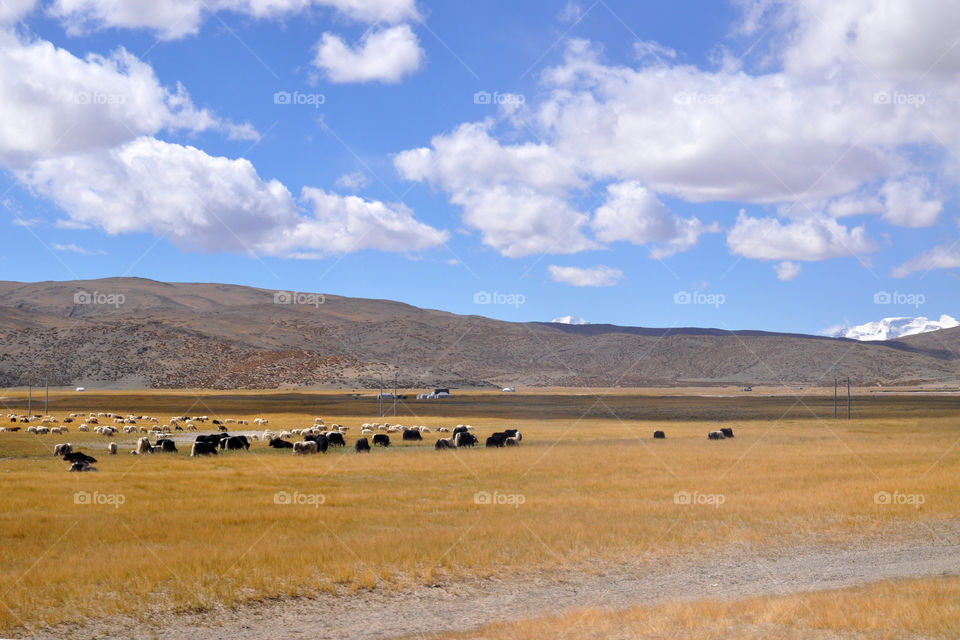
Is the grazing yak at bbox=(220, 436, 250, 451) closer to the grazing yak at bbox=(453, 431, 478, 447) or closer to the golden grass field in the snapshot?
the golden grass field

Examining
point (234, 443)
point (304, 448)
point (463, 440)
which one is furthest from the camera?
point (463, 440)

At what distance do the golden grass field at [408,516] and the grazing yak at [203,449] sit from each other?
0.58 metres

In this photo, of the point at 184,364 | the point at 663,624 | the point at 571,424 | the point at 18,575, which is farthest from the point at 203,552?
the point at 184,364

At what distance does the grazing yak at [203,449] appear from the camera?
135ft

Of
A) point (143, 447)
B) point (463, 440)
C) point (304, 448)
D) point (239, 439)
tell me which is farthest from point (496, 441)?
point (143, 447)

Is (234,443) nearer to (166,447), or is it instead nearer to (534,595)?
(166,447)

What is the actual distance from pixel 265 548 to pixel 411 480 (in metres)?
13.9

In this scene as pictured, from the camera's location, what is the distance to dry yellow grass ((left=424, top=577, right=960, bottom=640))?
11508mm

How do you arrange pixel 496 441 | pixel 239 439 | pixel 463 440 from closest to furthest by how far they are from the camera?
pixel 239 439, pixel 463 440, pixel 496 441

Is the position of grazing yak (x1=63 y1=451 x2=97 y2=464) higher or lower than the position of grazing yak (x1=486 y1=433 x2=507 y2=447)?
lower

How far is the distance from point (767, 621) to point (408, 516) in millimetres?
12170

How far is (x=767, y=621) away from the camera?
12.2m

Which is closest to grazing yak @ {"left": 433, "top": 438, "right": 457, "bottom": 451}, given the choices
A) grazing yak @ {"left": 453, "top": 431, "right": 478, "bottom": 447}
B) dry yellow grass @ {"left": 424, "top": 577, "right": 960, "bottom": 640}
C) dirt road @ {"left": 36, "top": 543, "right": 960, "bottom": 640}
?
grazing yak @ {"left": 453, "top": 431, "right": 478, "bottom": 447}

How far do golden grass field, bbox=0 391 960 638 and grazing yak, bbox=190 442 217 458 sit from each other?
0.58m
